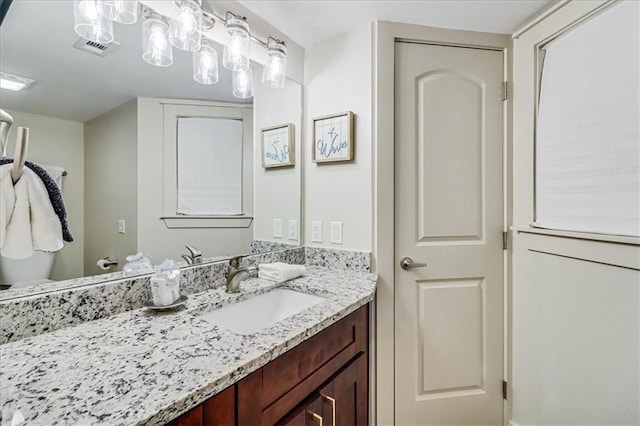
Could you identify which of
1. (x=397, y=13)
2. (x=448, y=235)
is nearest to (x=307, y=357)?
(x=448, y=235)

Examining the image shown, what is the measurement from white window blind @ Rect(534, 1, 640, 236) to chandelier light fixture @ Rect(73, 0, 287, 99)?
1.31 metres

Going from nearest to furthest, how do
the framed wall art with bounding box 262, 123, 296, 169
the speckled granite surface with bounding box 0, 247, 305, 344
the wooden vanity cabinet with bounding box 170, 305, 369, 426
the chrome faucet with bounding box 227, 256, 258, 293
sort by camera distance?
1. the wooden vanity cabinet with bounding box 170, 305, 369, 426
2. the speckled granite surface with bounding box 0, 247, 305, 344
3. the chrome faucet with bounding box 227, 256, 258, 293
4. the framed wall art with bounding box 262, 123, 296, 169

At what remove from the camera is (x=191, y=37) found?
111cm

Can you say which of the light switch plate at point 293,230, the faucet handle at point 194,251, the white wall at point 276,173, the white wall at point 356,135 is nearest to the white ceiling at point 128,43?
the white wall at point 356,135

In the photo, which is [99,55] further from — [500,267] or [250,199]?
[500,267]

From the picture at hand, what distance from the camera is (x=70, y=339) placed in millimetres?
748

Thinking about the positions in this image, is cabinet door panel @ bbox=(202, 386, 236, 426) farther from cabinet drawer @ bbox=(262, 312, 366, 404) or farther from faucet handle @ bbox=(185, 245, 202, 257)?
faucet handle @ bbox=(185, 245, 202, 257)

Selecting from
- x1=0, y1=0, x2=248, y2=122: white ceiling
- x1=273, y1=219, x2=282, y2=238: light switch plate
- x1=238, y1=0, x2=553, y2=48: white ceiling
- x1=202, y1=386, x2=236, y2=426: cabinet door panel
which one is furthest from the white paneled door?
x1=0, y1=0, x2=248, y2=122: white ceiling

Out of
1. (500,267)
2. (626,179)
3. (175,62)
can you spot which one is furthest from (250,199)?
(626,179)

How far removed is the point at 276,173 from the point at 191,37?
736 millimetres

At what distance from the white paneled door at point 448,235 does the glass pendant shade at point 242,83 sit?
754mm

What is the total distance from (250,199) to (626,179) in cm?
155

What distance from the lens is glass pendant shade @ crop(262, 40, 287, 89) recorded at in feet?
4.76

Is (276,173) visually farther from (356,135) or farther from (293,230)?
(356,135)
